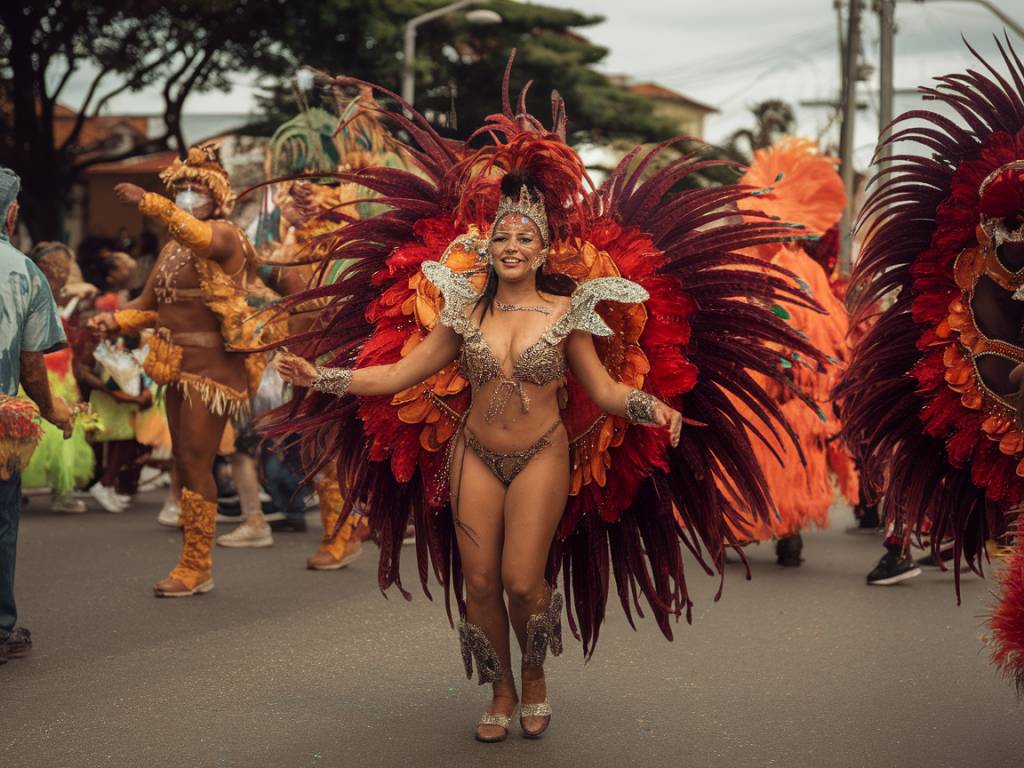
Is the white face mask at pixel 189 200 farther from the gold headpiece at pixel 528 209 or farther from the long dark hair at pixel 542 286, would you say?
the gold headpiece at pixel 528 209

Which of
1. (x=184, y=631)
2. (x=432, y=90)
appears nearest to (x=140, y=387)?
(x=184, y=631)

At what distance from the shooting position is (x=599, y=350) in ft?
18.0

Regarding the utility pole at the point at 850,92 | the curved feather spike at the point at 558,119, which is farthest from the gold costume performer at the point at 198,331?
the utility pole at the point at 850,92

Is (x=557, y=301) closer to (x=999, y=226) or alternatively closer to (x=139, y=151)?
(x=999, y=226)

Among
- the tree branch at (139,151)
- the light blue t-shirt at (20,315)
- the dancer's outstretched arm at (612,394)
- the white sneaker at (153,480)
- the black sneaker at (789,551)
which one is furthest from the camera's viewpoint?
the tree branch at (139,151)

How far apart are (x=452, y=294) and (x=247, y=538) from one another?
5545 mm

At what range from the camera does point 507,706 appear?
5469 millimetres

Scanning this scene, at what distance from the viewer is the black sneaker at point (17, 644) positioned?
6.59m

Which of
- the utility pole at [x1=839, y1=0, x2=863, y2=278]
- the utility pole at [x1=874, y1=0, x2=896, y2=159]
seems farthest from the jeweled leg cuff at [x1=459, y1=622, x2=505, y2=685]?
the utility pole at [x1=839, y1=0, x2=863, y2=278]

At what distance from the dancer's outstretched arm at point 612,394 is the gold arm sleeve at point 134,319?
3862mm

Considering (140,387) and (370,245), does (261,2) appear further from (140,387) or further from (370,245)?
(370,245)

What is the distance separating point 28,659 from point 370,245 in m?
2.42

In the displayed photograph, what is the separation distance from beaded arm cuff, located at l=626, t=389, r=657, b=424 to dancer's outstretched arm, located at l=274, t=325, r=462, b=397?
2.35ft

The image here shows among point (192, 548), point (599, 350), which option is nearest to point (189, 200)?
point (192, 548)
